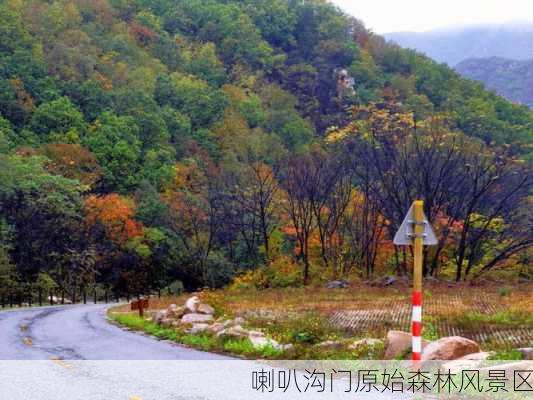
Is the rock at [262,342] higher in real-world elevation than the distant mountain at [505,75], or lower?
lower

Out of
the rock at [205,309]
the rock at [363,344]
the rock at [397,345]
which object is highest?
the rock at [397,345]

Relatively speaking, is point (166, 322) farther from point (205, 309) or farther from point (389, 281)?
point (389, 281)

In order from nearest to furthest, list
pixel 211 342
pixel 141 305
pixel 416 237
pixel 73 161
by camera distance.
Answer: pixel 416 237, pixel 211 342, pixel 141 305, pixel 73 161

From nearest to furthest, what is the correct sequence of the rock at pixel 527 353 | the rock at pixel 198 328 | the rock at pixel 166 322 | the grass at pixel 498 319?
the rock at pixel 527 353 < the rock at pixel 198 328 < the grass at pixel 498 319 < the rock at pixel 166 322

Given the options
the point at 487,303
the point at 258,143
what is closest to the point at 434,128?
the point at 487,303

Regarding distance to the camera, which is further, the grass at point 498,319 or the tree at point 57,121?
the tree at point 57,121

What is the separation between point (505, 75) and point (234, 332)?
423 feet

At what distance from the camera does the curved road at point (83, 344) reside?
13.0 metres

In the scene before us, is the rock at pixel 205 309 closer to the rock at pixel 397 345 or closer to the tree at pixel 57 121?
the rock at pixel 397 345

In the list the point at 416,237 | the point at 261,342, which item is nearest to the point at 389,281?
the point at 261,342

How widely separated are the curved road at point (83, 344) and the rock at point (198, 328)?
673mm

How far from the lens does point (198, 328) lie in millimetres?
15906

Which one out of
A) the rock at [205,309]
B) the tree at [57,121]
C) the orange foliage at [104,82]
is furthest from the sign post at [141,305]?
the orange foliage at [104,82]

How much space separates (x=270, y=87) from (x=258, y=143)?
23478 mm
